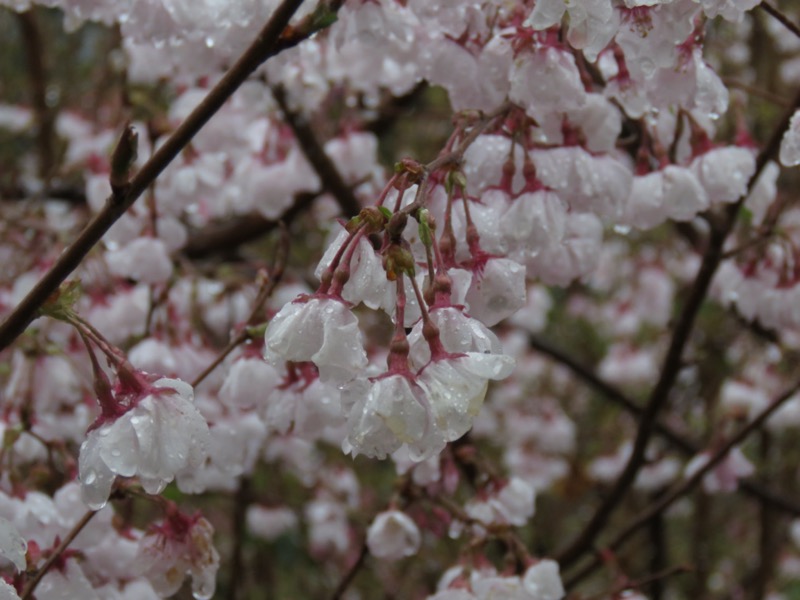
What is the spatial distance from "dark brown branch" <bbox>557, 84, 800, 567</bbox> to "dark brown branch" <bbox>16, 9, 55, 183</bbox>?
2.55 metres

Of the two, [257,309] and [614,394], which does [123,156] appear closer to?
[257,309]

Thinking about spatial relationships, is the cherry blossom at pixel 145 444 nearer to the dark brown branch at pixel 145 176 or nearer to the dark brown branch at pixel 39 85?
the dark brown branch at pixel 145 176

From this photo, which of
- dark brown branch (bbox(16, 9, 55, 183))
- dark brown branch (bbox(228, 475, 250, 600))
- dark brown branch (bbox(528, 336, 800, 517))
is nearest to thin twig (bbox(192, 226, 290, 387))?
dark brown branch (bbox(528, 336, 800, 517))

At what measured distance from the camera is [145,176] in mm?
1012

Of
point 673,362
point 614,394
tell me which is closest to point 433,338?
point 673,362

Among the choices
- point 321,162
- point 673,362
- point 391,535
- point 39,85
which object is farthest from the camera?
point 39,85

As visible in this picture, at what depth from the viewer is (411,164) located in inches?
40.5


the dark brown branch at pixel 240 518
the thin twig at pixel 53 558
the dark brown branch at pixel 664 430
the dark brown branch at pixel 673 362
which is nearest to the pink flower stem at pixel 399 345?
the thin twig at pixel 53 558

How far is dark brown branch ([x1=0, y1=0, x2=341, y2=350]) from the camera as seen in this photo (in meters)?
1.00

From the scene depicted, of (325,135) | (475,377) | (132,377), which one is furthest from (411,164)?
(325,135)

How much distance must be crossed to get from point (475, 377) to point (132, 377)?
0.40 metres

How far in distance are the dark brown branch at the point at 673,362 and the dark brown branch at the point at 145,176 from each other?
1.12 metres

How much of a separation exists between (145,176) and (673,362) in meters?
1.50

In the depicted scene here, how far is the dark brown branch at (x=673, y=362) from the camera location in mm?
1962
